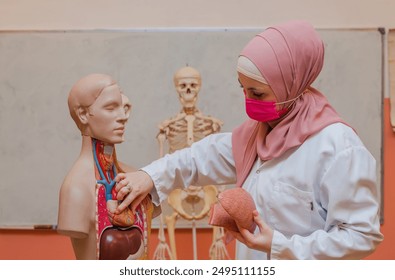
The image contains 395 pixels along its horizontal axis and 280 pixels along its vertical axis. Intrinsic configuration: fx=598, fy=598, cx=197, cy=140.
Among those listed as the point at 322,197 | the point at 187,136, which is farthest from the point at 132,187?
the point at 187,136

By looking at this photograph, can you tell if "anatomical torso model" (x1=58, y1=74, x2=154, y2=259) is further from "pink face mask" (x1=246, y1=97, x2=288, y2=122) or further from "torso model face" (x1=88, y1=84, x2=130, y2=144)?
"pink face mask" (x1=246, y1=97, x2=288, y2=122)

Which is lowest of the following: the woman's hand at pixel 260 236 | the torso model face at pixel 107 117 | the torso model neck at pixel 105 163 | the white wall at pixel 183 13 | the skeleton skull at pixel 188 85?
the woman's hand at pixel 260 236

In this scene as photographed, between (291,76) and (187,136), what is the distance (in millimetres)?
1418

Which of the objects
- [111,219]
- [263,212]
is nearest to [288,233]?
[263,212]

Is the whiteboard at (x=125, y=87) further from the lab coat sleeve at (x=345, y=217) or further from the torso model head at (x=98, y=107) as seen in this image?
the lab coat sleeve at (x=345, y=217)

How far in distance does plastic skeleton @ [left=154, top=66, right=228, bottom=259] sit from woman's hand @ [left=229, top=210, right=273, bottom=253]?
141cm

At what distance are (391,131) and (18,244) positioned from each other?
2.37m

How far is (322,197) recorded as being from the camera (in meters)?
1.72

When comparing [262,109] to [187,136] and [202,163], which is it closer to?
[202,163]

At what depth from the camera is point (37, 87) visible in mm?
3617

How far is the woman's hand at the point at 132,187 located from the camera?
1.85m

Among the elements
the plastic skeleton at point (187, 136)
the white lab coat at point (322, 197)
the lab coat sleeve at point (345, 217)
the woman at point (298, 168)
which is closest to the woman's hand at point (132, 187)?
the woman at point (298, 168)

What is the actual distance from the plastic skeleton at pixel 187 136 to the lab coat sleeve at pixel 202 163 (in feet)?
3.41
